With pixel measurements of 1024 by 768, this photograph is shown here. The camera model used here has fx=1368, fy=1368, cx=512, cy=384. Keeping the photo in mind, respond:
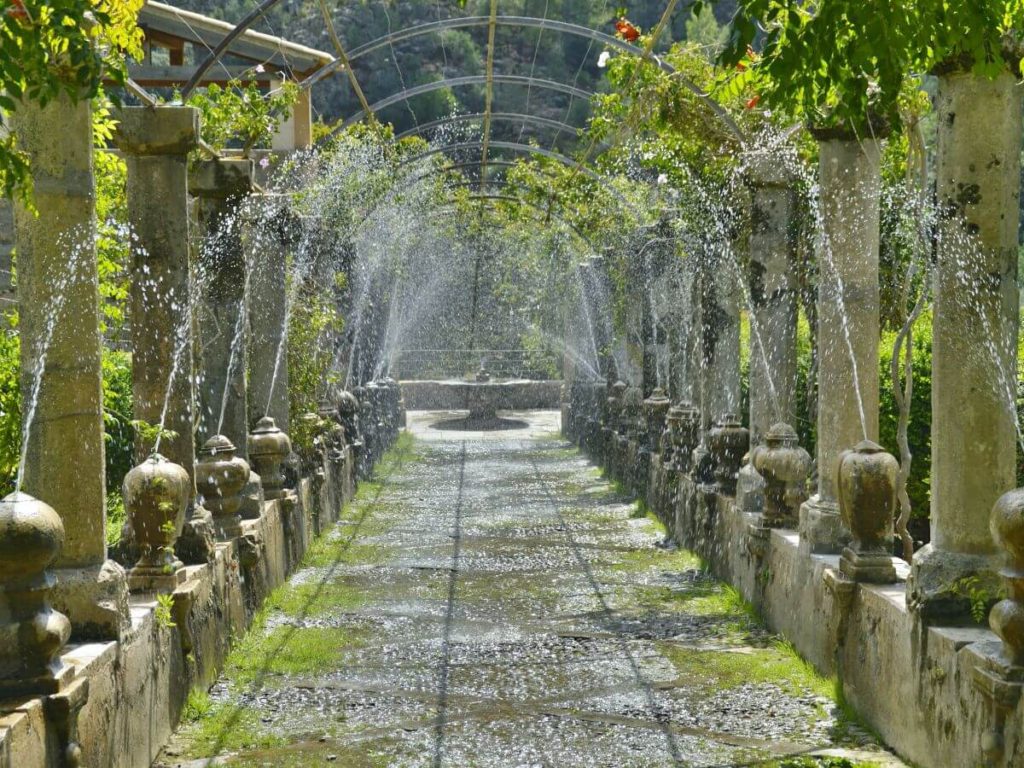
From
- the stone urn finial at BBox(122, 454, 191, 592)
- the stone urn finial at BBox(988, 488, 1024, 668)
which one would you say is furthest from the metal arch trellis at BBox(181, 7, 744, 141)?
the stone urn finial at BBox(988, 488, 1024, 668)

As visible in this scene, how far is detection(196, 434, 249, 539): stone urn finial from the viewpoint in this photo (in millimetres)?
7277

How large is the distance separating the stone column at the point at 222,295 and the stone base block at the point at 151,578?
9.31 feet

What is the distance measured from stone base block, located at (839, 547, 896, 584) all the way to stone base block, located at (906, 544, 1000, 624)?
826mm

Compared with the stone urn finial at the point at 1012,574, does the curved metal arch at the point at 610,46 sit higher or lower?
higher

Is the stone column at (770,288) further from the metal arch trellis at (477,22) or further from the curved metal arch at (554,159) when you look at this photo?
the curved metal arch at (554,159)

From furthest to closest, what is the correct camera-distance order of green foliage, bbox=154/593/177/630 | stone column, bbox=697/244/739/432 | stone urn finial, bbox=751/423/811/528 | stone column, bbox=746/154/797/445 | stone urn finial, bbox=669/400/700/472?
stone urn finial, bbox=669/400/700/472 → stone column, bbox=697/244/739/432 → stone column, bbox=746/154/797/445 → stone urn finial, bbox=751/423/811/528 → green foliage, bbox=154/593/177/630

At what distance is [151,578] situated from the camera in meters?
5.52

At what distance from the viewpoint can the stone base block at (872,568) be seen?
18.2 feet

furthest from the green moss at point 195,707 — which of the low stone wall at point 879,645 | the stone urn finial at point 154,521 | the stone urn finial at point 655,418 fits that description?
the stone urn finial at point 655,418

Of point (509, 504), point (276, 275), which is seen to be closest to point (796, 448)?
point (276, 275)

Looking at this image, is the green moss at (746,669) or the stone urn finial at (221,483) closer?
the green moss at (746,669)

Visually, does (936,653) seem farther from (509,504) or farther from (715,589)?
(509,504)

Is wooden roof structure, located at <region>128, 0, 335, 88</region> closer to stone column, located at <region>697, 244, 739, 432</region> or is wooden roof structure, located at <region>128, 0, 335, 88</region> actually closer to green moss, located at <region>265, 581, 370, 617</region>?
stone column, located at <region>697, 244, 739, 432</region>

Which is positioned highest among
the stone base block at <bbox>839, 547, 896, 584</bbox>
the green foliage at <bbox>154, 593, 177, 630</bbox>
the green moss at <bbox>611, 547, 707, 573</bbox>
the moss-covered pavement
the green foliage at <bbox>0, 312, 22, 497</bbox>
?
the green foliage at <bbox>0, 312, 22, 497</bbox>
